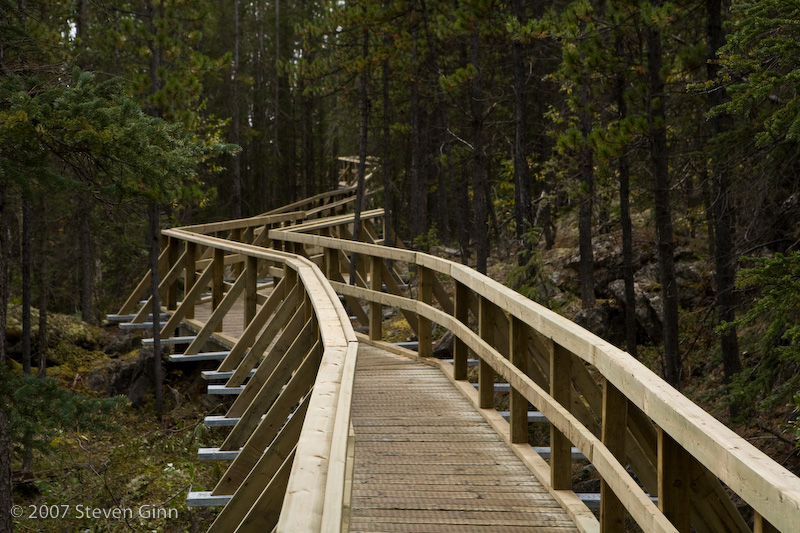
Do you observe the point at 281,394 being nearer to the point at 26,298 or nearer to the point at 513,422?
the point at 513,422

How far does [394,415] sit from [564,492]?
1.90 meters

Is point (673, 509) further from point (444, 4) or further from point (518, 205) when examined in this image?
point (444, 4)

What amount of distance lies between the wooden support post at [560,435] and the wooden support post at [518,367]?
0.65 metres

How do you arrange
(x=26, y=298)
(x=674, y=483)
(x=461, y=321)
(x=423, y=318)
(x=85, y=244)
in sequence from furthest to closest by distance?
(x=85, y=244) < (x=26, y=298) < (x=423, y=318) < (x=461, y=321) < (x=674, y=483)

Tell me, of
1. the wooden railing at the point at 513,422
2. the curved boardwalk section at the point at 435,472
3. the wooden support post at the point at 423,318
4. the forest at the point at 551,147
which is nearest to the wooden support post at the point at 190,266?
the forest at the point at 551,147

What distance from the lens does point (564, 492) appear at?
4516 millimetres

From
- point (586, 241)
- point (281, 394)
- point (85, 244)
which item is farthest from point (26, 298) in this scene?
point (281, 394)

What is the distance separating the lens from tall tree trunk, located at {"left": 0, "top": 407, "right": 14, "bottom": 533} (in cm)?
836

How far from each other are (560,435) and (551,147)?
13.5 metres

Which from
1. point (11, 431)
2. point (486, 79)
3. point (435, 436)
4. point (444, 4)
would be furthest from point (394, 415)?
point (486, 79)

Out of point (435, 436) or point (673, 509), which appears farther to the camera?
point (435, 436)

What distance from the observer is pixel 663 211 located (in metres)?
9.95

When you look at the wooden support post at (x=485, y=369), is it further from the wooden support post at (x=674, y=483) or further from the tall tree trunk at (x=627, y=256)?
the tall tree trunk at (x=627, y=256)

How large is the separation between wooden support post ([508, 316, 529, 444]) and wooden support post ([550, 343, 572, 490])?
647 millimetres
